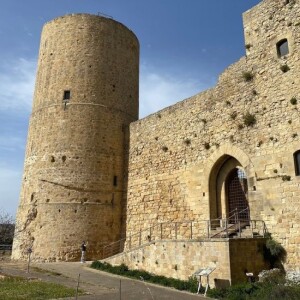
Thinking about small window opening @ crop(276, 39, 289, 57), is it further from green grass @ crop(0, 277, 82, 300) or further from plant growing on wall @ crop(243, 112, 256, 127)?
green grass @ crop(0, 277, 82, 300)

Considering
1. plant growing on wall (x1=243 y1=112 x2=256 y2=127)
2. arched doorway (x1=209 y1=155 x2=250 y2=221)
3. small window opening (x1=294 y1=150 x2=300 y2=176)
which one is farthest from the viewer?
arched doorway (x1=209 y1=155 x2=250 y2=221)

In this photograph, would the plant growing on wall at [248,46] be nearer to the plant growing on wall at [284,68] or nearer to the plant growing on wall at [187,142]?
the plant growing on wall at [284,68]

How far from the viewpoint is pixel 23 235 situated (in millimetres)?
17141

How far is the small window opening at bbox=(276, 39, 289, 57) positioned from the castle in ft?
0.15

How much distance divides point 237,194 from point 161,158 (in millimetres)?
4004

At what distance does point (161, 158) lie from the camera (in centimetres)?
1616

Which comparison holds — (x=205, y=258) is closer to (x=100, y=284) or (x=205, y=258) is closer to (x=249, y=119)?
(x=100, y=284)

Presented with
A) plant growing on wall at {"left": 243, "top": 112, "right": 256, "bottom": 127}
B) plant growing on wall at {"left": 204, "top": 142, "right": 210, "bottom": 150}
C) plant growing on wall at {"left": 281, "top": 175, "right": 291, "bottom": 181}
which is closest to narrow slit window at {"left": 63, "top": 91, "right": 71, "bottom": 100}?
plant growing on wall at {"left": 204, "top": 142, "right": 210, "bottom": 150}

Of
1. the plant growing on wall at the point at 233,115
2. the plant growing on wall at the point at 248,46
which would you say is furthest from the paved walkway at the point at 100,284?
the plant growing on wall at the point at 248,46

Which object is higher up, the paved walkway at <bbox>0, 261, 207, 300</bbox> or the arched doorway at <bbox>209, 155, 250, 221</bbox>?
the arched doorway at <bbox>209, 155, 250, 221</bbox>

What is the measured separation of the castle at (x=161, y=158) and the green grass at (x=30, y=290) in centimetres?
372

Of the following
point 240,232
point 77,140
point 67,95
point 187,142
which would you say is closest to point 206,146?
point 187,142

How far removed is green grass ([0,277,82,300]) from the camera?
8.16 m

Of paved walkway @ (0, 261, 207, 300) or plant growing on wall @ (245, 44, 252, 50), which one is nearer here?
paved walkway @ (0, 261, 207, 300)
